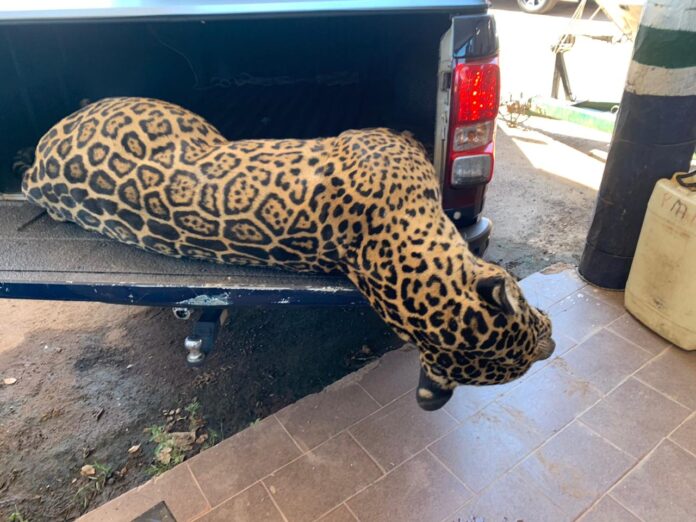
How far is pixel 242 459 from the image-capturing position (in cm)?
271

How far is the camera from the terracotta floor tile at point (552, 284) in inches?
148

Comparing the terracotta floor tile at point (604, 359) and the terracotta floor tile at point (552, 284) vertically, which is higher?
the terracotta floor tile at point (552, 284)

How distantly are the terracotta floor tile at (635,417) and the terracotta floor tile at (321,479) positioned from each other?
3.86ft

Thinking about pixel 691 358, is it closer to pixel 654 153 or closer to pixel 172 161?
pixel 654 153

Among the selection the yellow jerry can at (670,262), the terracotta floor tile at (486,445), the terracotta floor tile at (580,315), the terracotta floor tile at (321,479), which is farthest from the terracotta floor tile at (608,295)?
the terracotta floor tile at (321,479)

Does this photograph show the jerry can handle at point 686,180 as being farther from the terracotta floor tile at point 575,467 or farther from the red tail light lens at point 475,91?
the terracotta floor tile at point 575,467

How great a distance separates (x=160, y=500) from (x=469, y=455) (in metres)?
1.45

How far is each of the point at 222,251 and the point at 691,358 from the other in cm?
270

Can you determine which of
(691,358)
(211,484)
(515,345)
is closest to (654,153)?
(691,358)

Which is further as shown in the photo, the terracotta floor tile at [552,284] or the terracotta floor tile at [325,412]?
the terracotta floor tile at [552,284]

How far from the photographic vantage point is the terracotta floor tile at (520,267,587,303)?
376 centimetres

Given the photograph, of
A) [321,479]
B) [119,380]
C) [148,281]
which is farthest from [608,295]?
[119,380]

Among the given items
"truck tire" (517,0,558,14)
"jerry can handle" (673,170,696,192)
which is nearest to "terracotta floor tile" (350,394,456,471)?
"jerry can handle" (673,170,696,192)

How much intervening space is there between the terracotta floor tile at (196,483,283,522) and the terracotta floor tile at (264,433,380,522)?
4 cm
